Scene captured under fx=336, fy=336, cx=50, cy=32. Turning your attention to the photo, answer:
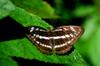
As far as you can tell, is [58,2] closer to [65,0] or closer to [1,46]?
[65,0]

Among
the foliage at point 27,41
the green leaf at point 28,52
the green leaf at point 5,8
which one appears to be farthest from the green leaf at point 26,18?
the green leaf at point 5,8

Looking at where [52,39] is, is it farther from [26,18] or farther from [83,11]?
[83,11]

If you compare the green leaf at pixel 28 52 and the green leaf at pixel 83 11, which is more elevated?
the green leaf at pixel 28 52

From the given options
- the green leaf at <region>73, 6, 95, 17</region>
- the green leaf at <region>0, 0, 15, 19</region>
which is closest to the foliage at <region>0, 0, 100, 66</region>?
the green leaf at <region>0, 0, 15, 19</region>

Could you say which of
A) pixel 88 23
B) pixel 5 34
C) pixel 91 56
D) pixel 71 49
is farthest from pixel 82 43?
pixel 5 34

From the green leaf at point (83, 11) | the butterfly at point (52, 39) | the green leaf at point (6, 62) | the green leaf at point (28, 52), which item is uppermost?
the green leaf at point (6, 62)

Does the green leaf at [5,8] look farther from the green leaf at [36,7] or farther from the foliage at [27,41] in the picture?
the green leaf at [36,7]
